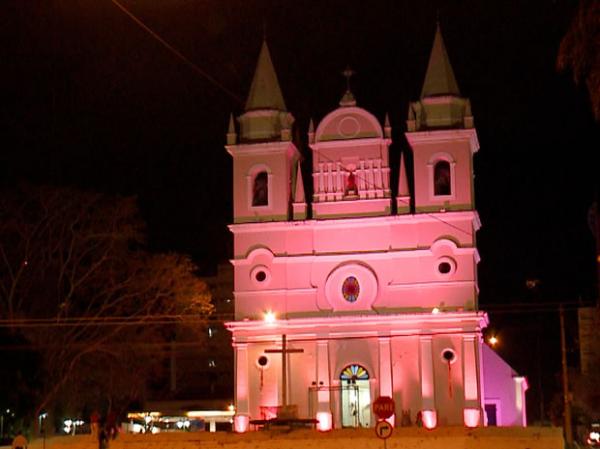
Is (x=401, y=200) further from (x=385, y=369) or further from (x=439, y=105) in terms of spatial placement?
(x=385, y=369)

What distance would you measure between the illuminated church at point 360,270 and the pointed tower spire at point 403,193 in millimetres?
58

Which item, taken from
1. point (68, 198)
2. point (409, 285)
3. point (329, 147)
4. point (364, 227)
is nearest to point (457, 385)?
point (409, 285)

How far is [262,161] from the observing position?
56250 millimetres

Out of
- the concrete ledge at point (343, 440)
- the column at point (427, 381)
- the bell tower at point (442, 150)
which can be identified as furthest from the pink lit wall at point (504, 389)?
the concrete ledge at point (343, 440)

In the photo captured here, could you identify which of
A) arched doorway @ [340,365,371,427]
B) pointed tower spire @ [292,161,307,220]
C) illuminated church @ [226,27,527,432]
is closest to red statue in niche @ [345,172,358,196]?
illuminated church @ [226,27,527,432]

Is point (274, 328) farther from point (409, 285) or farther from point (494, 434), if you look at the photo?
point (494, 434)

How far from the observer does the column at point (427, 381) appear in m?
51.7

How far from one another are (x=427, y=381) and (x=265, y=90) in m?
16.6

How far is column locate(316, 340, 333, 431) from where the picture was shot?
173 ft

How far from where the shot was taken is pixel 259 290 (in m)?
55.4

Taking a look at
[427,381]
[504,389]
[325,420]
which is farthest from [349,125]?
[504,389]

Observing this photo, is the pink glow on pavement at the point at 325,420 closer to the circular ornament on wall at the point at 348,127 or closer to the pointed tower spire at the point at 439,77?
the circular ornament on wall at the point at 348,127

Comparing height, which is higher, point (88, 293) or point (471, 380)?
point (88, 293)

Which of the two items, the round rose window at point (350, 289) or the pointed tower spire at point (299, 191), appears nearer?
the round rose window at point (350, 289)
